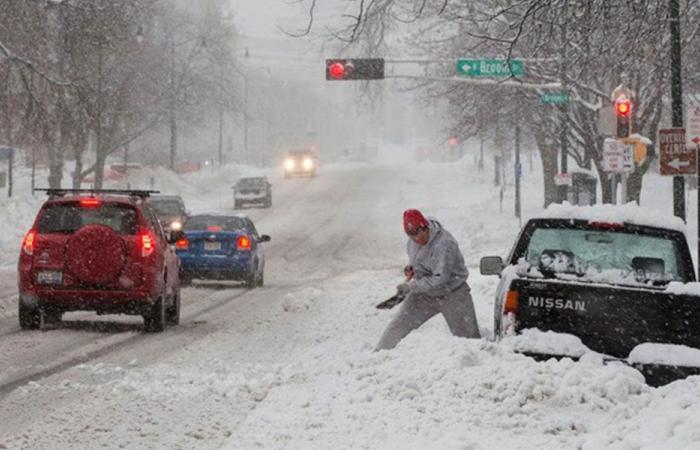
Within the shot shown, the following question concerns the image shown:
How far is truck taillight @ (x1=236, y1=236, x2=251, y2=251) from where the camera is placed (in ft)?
78.0

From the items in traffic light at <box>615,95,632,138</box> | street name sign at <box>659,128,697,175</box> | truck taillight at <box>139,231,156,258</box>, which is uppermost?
traffic light at <box>615,95,632,138</box>

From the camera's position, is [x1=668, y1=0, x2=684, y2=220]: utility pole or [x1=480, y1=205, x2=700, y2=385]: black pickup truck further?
[x1=668, y1=0, x2=684, y2=220]: utility pole

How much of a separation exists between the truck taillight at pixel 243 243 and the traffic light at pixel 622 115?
26.2 ft

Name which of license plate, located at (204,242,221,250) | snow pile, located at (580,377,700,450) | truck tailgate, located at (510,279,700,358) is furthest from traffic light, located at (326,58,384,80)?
snow pile, located at (580,377,700,450)

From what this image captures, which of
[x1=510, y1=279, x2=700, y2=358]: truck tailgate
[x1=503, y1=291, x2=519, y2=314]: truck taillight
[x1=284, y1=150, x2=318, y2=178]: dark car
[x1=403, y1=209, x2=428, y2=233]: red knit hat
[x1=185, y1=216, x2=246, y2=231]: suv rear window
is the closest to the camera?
[x1=510, y1=279, x2=700, y2=358]: truck tailgate

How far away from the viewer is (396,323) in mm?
11125

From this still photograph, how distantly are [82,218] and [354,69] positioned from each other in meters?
17.9

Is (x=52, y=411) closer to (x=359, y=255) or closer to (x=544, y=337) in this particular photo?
(x=544, y=337)

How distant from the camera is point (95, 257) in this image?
570 inches

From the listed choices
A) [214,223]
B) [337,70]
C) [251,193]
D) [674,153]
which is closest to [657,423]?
[674,153]

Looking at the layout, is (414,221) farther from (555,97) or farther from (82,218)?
(555,97)

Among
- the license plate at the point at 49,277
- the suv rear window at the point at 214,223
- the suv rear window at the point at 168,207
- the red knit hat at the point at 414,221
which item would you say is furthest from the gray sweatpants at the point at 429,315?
the suv rear window at the point at 168,207

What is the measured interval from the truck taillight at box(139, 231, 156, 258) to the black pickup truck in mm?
6213

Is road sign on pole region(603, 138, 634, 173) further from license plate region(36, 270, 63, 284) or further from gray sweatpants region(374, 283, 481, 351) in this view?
gray sweatpants region(374, 283, 481, 351)
